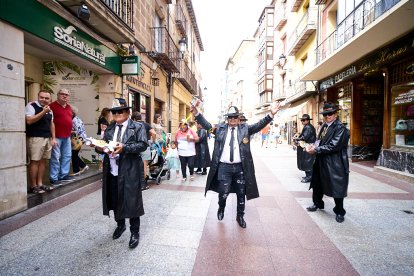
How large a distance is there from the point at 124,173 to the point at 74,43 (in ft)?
14.8

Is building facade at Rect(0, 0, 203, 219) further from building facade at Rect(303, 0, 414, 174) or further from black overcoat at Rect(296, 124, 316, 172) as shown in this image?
building facade at Rect(303, 0, 414, 174)

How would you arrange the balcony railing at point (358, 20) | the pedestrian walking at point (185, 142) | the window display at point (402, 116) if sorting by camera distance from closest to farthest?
the pedestrian walking at point (185, 142) → the window display at point (402, 116) → the balcony railing at point (358, 20)

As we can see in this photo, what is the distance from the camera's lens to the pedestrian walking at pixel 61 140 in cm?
560

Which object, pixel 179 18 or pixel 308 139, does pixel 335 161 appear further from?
pixel 179 18

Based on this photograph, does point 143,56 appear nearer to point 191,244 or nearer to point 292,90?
point 191,244

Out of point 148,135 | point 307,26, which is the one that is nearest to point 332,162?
point 148,135

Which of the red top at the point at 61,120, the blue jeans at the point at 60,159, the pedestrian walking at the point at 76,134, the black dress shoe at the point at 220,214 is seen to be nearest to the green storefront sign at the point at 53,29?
the red top at the point at 61,120

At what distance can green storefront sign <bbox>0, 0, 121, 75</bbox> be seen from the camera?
4.29 m

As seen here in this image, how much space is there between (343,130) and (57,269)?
4375mm

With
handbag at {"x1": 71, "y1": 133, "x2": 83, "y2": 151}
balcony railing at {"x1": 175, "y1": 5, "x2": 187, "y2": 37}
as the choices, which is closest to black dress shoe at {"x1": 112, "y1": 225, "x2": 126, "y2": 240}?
handbag at {"x1": 71, "y1": 133, "x2": 83, "y2": 151}

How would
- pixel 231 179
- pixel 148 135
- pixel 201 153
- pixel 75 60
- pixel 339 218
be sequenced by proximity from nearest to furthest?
pixel 231 179 → pixel 339 218 → pixel 148 135 → pixel 75 60 → pixel 201 153

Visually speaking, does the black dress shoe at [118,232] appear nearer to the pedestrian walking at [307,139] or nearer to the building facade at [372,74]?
the pedestrian walking at [307,139]

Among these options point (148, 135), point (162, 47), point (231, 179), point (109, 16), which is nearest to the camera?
point (231, 179)

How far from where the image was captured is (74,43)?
6137 mm
